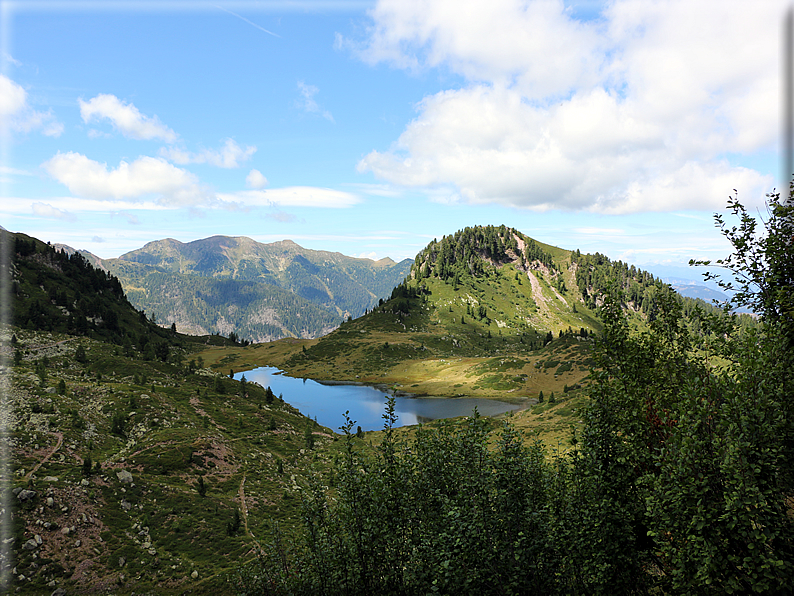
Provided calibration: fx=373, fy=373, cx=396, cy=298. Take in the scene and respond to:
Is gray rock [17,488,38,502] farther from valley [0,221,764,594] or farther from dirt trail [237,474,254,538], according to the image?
dirt trail [237,474,254,538]

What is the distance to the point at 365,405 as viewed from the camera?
157750 mm

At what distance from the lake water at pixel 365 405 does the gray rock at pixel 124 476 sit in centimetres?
8703

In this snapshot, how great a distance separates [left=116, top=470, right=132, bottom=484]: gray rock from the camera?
1484 inches

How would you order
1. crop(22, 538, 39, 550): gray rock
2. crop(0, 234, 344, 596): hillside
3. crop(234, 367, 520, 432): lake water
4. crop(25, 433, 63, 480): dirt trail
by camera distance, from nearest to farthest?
crop(22, 538, 39, 550): gray rock → crop(0, 234, 344, 596): hillside → crop(25, 433, 63, 480): dirt trail → crop(234, 367, 520, 432): lake water

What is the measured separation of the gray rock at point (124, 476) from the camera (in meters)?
37.7

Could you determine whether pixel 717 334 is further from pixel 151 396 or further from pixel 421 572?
pixel 151 396

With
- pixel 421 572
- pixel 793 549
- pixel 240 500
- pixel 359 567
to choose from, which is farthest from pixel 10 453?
pixel 793 549

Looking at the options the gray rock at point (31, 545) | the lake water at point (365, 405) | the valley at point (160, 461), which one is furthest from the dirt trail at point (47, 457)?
the lake water at point (365, 405)

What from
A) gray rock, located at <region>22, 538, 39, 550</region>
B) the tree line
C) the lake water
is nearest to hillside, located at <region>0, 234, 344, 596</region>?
gray rock, located at <region>22, 538, 39, 550</region>

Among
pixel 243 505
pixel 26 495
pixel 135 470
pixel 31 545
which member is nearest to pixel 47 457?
pixel 26 495

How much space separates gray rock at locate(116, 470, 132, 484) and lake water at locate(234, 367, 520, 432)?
87.0m

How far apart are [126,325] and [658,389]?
17561cm

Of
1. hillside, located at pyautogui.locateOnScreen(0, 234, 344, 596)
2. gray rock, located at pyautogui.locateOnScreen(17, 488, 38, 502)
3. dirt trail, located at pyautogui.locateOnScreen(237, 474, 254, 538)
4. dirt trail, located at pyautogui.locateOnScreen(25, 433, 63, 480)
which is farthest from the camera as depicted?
dirt trail, located at pyautogui.locateOnScreen(237, 474, 254, 538)

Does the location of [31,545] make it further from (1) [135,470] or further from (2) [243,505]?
(2) [243,505]
